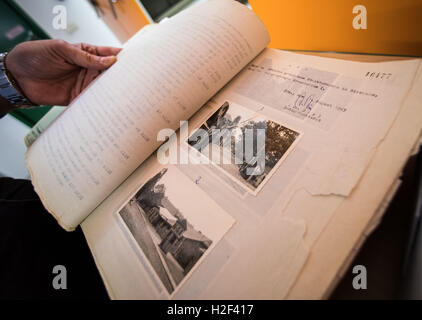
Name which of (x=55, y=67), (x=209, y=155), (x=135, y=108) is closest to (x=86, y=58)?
(x=55, y=67)

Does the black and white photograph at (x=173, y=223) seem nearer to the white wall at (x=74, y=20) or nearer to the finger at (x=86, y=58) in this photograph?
the finger at (x=86, y=58)

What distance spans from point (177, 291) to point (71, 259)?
29 centimetres

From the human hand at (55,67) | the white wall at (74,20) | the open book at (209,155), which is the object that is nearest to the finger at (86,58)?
the human hand at (55,67)

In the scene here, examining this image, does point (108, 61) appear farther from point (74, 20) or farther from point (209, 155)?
point (74, 20)

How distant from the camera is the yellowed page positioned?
13.1 inches

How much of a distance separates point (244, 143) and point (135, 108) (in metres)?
0.22

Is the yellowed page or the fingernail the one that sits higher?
the fingernail

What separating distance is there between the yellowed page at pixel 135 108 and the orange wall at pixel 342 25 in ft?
0.52

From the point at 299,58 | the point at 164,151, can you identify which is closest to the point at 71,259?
the point at 164,151

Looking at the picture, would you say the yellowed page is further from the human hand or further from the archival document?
the human hand

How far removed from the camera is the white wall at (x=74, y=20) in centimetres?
153

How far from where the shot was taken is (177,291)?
24 cm

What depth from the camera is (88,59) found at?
0.48m

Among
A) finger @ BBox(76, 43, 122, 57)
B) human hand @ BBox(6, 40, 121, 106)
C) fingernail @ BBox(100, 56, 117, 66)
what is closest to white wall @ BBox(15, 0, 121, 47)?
human hand @ BBox(6, 40, 121, 106)
